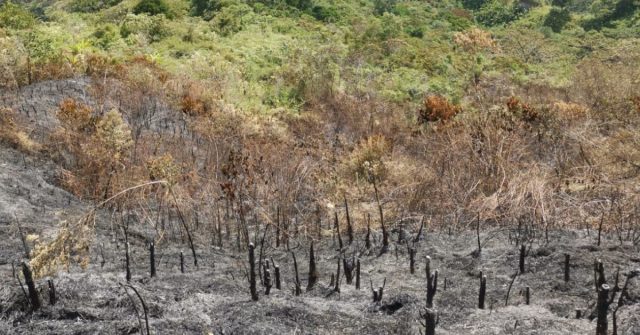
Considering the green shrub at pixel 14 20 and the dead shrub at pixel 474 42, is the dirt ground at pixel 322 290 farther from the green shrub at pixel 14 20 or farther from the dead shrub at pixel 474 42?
the dead shrub at pixel 474 42

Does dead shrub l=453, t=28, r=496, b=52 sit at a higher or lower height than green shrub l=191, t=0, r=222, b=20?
lower

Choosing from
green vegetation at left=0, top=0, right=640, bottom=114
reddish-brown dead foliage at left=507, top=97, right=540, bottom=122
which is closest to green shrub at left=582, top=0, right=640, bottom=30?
green vegetation at left=0, top=0, right=640, bottom=114

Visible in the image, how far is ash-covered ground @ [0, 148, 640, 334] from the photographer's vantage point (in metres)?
3.94

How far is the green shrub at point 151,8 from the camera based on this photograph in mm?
20920

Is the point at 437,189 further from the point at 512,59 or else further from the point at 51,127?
the point at 512,59

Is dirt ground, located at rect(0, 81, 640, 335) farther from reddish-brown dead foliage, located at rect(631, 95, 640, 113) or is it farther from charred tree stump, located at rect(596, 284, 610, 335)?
reddish-brown dead foliage, located at rect(631, 95, 640, 113)

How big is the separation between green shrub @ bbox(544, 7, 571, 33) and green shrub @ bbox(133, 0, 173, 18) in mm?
23573

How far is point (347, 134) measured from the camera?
1248cm

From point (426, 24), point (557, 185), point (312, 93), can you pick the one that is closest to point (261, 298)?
point (557, 185)

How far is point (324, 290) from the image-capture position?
4.78m

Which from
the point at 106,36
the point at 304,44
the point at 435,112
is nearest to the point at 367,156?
the point at 435,112

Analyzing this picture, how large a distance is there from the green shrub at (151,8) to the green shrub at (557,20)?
23573 mm

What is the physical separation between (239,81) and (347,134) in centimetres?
367

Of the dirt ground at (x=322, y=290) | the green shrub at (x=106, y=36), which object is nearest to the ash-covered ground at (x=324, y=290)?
the dirt ground at (x=322, y=290)
